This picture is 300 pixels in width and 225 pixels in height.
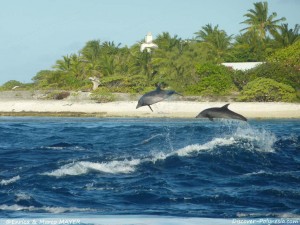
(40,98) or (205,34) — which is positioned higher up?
(205,34)

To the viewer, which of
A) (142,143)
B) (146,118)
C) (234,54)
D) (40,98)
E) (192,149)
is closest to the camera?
(192,149)

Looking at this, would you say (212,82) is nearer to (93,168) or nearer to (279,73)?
(279,73)

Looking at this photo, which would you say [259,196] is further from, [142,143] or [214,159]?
[142,143]

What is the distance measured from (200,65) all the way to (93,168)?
56.7m

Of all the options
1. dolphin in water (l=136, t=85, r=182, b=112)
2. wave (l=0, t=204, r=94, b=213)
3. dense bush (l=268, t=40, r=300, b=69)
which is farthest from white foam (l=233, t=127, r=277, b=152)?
dense bush (l=268, t=40, r=300, b=69)

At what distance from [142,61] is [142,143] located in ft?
171

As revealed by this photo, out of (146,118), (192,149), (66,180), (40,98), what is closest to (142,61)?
(40,98)

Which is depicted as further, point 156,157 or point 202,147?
point 202,147

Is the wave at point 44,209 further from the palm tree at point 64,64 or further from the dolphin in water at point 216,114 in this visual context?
the palm tree at point 64,64

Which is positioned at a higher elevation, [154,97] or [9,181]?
[154,97]

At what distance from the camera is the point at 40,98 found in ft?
257

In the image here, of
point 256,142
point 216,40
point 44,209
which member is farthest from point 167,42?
point 44,209

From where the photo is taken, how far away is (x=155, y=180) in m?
17.4

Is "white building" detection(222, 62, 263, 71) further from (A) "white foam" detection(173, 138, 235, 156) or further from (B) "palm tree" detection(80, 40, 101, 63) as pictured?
(A) "white foam" detection(173, 138, 235, 156)
